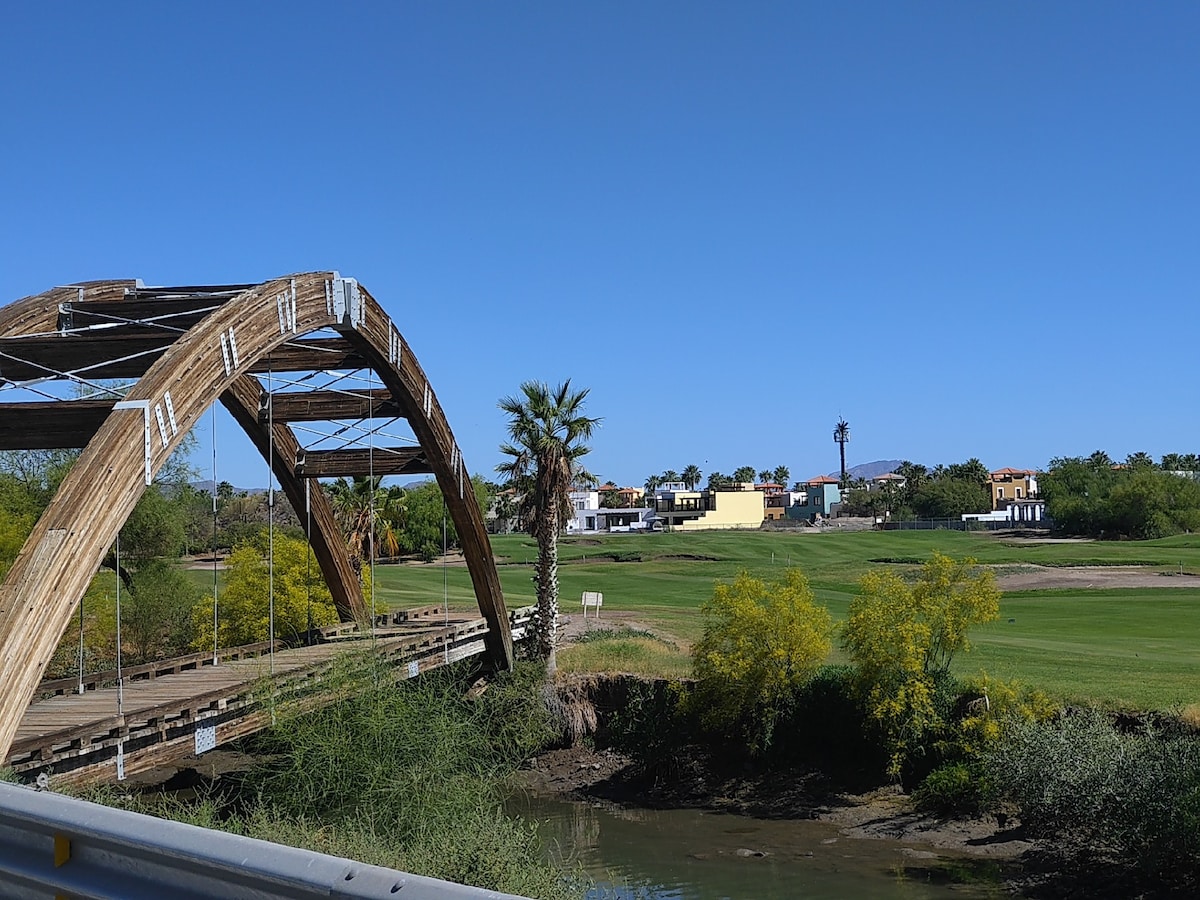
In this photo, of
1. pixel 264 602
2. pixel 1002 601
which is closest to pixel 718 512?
pixel 1002 601

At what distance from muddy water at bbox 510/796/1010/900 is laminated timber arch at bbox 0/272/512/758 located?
29.6 ft

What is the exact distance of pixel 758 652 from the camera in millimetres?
30562

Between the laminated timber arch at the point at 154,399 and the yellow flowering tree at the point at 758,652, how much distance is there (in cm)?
808

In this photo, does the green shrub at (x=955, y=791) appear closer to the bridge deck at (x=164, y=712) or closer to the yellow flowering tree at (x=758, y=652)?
the yellow flowering tree at (x=758, y=652)

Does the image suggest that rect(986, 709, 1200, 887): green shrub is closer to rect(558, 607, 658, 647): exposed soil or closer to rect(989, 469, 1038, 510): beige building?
rect(558, 607, 658, 647): exposed soil

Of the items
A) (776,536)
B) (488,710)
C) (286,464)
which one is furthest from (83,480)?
(776,536)

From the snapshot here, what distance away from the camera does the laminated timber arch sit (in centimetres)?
1323

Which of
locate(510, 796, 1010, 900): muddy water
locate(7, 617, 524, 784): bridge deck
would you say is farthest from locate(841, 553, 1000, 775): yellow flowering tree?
locate(7, 617, 524, 784): bridge deck

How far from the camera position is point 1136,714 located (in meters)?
26.0

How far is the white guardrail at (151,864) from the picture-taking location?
351 centimetres

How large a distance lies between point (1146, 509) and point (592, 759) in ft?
250

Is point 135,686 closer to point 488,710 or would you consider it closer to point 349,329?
point 349,329

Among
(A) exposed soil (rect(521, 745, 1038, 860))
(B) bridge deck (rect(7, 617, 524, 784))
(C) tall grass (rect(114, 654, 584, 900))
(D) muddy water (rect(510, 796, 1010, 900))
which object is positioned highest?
(B) bridge deck (rect(7, 617, 524, 784))

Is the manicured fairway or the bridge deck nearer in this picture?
the bridge deck
